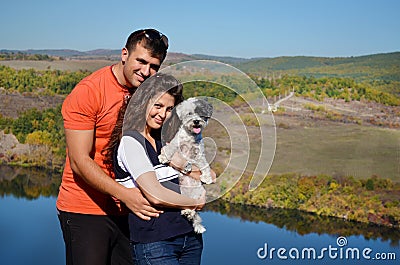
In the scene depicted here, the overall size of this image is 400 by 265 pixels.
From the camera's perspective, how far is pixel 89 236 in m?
1.57

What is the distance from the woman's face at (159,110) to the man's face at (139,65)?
14cm

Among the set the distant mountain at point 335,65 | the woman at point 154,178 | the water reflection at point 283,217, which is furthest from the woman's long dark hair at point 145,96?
the distant mountain at point 335,65

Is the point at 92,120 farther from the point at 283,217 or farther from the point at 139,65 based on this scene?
the point at 283,217

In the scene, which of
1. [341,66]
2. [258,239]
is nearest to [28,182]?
[258,239]

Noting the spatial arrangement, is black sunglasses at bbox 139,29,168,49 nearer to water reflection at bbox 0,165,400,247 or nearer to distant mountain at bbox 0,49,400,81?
water reflection at bbox 0,165,400,247

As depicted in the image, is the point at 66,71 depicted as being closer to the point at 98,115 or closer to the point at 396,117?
the point at 396,117

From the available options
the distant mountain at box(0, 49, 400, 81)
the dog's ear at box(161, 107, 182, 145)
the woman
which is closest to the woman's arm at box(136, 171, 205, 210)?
the woman

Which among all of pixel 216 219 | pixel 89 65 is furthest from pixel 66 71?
pixel 216 219

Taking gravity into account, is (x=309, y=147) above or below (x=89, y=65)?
below

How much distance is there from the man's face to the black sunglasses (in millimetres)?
35

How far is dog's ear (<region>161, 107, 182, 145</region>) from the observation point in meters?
1.39

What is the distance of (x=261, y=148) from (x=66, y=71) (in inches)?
847

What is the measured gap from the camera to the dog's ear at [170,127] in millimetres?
1392

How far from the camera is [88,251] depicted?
1571 millimetres
